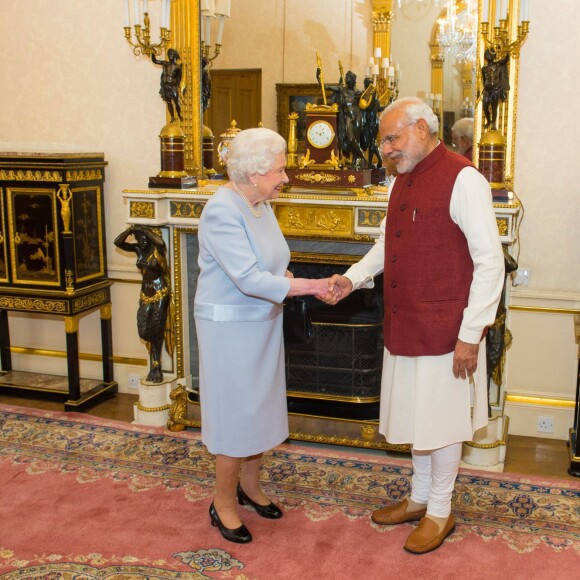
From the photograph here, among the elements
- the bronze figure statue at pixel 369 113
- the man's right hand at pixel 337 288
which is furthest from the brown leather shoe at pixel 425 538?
the bronze figure statue at pixel 369 113

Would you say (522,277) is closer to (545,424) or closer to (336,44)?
(545,424)

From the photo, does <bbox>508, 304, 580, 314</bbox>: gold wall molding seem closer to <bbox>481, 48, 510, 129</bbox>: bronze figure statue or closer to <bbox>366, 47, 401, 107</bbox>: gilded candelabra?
<bbox>481, 48, 510, 129</bbox>: bronze figure statue

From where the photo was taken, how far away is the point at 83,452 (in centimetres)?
377

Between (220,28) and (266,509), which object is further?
(220,28)

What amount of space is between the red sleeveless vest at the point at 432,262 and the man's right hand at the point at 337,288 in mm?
319

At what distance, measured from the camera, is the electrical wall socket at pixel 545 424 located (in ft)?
13.1

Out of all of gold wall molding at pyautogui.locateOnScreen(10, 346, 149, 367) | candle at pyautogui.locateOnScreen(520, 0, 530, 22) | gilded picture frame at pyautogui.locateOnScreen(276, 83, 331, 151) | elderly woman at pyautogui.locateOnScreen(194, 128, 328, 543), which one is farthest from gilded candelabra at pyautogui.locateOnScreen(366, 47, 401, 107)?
gold wall molding at pyautogui.locateOnScreen(10, 346, 149, 367)

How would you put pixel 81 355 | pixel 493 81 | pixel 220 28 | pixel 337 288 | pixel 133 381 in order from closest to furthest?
pixel 337 288, pixel 493 81, pixel 220 28, pixel 133 381, pixel 81 355

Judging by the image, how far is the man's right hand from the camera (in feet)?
9.51

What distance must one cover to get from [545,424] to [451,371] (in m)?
1.63

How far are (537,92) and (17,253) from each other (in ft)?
9.67

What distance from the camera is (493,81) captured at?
359 centimetres

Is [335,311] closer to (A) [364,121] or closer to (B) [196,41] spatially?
(A) [364,121]

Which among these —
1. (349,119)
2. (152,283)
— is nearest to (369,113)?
(349,119)
